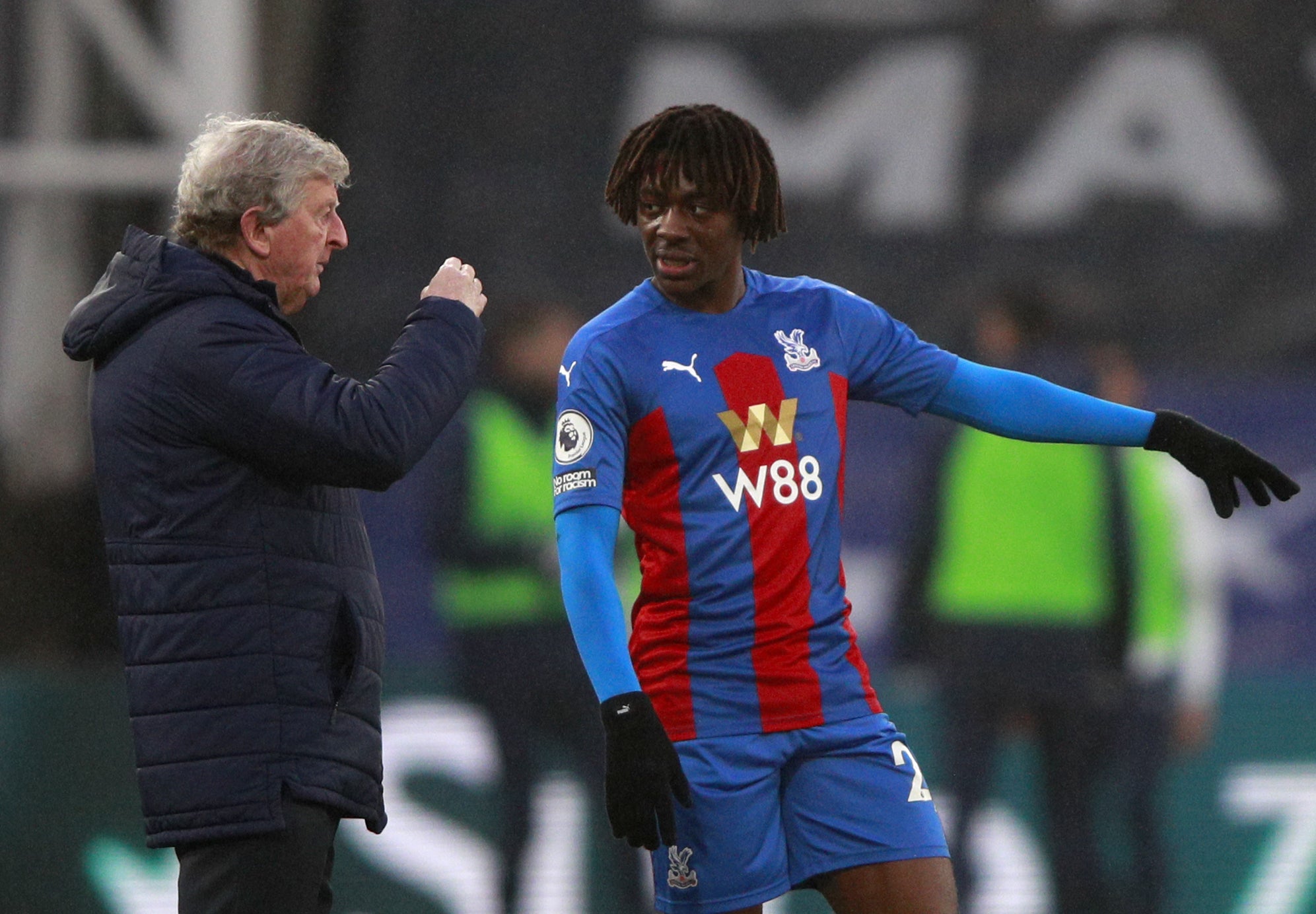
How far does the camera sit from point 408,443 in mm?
2346

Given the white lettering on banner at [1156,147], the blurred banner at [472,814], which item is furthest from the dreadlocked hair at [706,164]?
the white lettering on banner at [1156,147]

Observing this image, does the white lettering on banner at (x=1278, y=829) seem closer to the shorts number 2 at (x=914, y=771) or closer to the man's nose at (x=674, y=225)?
the shorts number 2 at (x=914, y=771)

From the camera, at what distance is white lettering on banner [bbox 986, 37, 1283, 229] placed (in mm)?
5238

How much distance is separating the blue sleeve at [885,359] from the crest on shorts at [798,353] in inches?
2.7

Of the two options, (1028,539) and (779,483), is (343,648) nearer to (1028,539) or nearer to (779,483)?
(779,483)

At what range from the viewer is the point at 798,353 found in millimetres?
2668

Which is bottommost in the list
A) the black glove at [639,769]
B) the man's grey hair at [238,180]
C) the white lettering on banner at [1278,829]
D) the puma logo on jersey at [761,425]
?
the white lettering on banner at [1278,829]

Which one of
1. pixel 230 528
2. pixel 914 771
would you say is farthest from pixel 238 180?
pixel 914 771

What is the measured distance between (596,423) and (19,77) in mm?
3341

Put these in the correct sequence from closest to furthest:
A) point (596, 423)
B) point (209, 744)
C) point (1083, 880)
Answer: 1. point (209, 744)
2. point (596, 423)
3. point (1083, 880)

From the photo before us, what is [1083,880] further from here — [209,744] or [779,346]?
[209,744]

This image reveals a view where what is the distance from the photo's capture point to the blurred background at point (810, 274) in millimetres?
4965

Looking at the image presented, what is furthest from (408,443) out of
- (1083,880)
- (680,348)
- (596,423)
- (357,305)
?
(1083,880)

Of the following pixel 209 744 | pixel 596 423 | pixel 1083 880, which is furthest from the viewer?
pixel 1083 880
